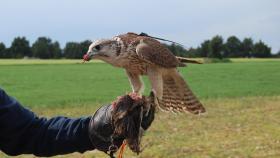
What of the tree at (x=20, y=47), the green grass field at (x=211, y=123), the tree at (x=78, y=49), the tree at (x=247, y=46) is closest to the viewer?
the tree at (x=78, y=49)

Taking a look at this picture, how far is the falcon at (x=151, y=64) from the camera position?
3.17 m

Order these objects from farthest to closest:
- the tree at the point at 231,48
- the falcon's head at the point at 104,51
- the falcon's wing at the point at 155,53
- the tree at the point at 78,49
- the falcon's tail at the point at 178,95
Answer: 1. the tree at the point at 231,48
2. the tree at the point at 78,49
3. the falcon's tail at the point at 178,95
4. the falcon's wing at the point at 155,53
5. the falcon's head at the point at 104,51

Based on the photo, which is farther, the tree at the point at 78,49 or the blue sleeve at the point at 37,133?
the tree at the point at 78,49

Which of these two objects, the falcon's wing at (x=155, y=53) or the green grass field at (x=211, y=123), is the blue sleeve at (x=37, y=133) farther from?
the falcon's wing at (x=155, y=53)

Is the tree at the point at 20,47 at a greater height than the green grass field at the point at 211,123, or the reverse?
the tree at the point at 20,47

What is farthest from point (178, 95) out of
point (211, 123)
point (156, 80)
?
point (211, 123)

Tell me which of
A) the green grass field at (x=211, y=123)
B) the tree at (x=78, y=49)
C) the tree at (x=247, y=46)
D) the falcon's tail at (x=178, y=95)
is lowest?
the green grass field at (x=211, y=123)

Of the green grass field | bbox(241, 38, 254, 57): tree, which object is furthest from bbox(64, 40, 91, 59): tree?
bbox(241, 38, 254, 57): tree

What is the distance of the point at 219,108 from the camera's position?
62.5 feet

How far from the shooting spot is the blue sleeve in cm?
354

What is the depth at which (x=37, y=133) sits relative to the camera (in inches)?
144

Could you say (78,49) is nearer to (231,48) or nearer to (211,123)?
(211,123)

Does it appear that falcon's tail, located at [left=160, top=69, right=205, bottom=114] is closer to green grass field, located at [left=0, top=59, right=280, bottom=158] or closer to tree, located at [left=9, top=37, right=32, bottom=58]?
green grass field, located at [left=0, top=59, right=280, bottom=158]

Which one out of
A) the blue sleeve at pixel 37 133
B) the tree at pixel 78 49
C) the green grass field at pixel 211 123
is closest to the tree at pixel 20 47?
the green grass field at pixel 211 123
